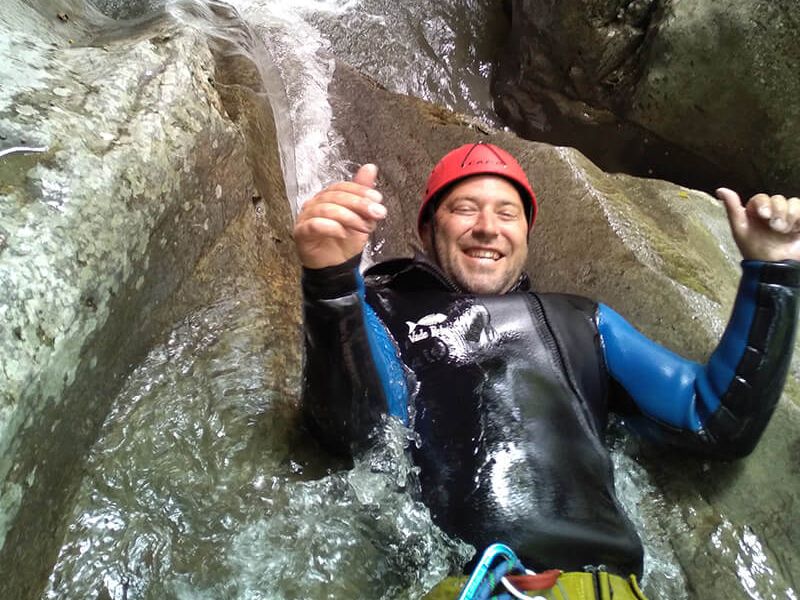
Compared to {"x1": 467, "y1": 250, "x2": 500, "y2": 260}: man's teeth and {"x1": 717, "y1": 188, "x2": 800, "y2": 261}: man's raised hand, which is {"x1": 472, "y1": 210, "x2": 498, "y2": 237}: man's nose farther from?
{"x1": 717, "y1": 188, "x2": 800, "y2": 261}: man's raised hand

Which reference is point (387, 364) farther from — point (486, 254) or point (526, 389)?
point (486, 254)

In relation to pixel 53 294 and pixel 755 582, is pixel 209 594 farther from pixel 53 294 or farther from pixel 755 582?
pixel 755 582

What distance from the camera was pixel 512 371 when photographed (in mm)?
2195

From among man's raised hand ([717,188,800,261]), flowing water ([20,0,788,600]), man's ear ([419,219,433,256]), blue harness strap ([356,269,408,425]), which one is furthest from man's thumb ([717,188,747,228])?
blue harness strap ([356,269,408,425])

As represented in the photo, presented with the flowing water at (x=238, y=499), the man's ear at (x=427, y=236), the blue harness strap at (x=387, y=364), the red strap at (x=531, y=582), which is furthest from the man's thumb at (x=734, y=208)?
the red strap at (x=531, y=582)

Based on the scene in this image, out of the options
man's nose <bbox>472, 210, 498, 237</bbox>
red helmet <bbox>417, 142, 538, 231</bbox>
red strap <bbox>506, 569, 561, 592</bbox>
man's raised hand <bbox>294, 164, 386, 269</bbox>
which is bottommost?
red strap <bbox>506, 569, 561, 592</bbox>

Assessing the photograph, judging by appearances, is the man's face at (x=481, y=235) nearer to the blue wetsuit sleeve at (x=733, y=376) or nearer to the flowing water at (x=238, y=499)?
the blue wetsuit sleeve at (x=733, y=376)

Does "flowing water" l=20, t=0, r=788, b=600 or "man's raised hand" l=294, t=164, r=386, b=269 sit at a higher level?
"man's raised hand" l=294, t=164, r=386, b=269

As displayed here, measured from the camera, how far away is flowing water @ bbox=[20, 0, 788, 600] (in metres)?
1.64

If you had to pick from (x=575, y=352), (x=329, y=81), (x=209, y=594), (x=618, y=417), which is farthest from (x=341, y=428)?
(x=329, y=81)

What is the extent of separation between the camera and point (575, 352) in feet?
7.70

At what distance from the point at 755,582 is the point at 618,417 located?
2.31 feet

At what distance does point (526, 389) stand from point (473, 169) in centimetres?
108

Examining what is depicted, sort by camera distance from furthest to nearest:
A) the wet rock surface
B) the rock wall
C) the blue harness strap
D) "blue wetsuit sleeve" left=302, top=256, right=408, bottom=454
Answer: the wet rock surface → the blue harness strap → "blue wetsuit sleeve" left=302, top=256, right=408, bottom=454 → the rock wall
